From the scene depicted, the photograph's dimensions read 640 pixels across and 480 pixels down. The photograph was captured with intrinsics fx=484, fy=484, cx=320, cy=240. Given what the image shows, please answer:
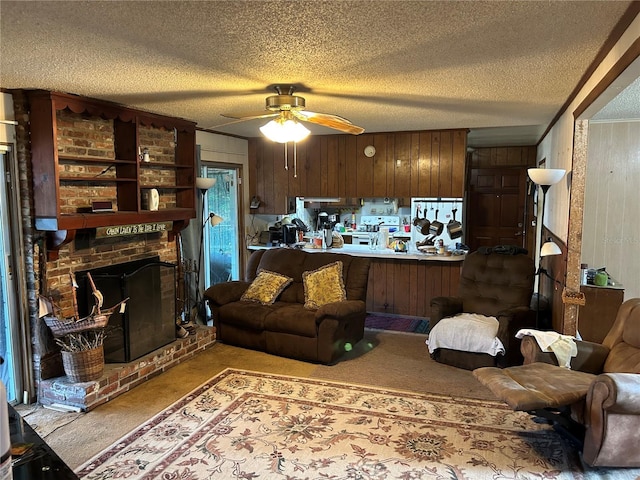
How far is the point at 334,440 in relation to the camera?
304cm

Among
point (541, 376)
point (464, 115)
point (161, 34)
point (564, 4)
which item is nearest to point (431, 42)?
point (564, 4)

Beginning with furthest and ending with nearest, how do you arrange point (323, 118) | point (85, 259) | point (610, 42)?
point (85, 259) < point (323, 118) < point (610, 42)

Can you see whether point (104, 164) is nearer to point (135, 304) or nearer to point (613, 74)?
point (135, 304)

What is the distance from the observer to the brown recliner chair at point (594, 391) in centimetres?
250

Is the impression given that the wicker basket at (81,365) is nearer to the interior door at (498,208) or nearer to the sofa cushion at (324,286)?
the sofa cushion at (324,286)

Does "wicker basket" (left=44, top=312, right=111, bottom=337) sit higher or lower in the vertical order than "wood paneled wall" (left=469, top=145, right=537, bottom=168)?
lower

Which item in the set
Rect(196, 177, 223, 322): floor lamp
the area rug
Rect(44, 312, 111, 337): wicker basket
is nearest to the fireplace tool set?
Rect(44, 312, 111, 337): wicker basket

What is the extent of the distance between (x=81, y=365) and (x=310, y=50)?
2731 mm

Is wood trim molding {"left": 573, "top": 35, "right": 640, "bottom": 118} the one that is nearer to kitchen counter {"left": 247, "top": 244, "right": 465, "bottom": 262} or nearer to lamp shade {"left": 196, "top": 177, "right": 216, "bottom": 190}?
kitchen counter {"left": 247, "top": 244, "right": 465, "bottom": 262}

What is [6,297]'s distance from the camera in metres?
3.58

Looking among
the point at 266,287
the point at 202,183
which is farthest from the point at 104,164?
the point at 266,287

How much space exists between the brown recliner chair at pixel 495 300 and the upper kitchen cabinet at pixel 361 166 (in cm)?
132

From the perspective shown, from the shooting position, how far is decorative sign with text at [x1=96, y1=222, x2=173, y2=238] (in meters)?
3.90

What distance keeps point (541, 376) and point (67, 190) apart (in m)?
3.66
